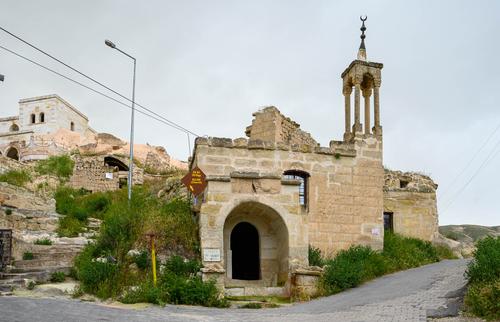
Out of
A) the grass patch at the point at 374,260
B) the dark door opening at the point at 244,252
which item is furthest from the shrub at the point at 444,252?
the dark door opening at the point at 244,252

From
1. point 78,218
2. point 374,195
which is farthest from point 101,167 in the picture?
point 374,195

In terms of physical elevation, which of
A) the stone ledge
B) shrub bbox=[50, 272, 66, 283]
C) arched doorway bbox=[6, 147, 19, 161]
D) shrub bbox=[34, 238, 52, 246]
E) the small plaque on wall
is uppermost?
arched doorway bbox=[6, 147, 19, 161]

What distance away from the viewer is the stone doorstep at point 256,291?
45.5ft

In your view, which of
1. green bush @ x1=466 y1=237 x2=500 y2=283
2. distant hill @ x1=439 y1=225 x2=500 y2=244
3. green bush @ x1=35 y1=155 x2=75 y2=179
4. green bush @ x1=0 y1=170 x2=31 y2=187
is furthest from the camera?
green bush @ x1=35 y1=155 x2=75 y2=179

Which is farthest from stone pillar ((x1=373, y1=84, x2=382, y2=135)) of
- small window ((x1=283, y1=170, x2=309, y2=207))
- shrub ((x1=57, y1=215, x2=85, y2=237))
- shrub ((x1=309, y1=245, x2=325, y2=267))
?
shrub ((x1=57, y1=215, x2=85, y2=237))

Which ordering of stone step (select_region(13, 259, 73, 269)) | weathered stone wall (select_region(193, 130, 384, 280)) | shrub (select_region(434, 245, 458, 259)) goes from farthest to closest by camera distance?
shrub (select_region(434, 245, 458, 259)) → weathered stone wall (select_region(193, 130, 384, 280)) → stone step (select_region(13, 259, 73, 269))

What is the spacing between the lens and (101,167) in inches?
1395

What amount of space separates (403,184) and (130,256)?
46.0 ft

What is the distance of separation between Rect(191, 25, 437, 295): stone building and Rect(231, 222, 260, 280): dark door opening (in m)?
0.03

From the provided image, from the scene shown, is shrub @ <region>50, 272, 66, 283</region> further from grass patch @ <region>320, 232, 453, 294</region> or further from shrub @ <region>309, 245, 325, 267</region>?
shrub @ <region>309, 245, 325, 267</region>

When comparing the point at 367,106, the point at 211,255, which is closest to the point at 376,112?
the point at 367,106

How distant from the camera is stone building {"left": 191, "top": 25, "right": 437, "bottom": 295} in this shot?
14.3 meters

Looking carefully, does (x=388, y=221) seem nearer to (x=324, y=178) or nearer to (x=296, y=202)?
(x=324, y=178)

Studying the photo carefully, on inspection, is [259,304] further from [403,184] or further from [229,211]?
[403,184]
